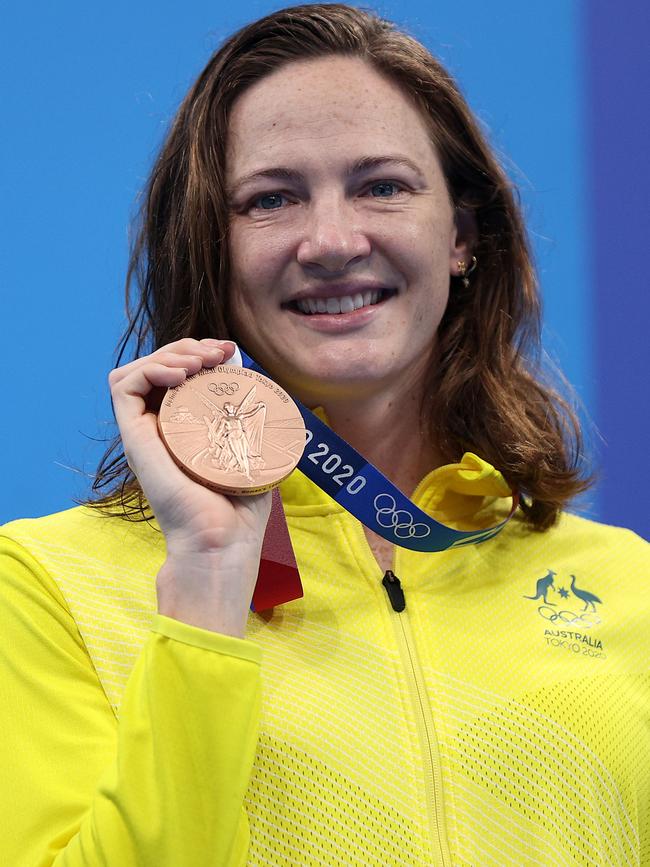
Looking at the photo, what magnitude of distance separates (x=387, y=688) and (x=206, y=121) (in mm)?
879

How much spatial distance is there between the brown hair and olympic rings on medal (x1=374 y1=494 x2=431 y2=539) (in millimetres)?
327

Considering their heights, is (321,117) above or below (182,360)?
above

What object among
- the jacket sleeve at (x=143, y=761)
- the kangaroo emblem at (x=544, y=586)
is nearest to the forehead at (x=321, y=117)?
the kangaroo emblem at (x=544, y=586)

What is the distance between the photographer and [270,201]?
181 cm

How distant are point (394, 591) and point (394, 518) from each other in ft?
0.32

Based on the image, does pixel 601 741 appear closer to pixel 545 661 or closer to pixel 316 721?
pixel 545 661

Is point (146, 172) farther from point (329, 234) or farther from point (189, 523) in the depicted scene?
point (189, 523)

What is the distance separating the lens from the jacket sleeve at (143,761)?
4.35 feet

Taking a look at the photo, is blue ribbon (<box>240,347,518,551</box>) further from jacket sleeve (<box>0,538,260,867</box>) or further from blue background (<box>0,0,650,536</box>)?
blue background (<box>0,0,650,536</box>)

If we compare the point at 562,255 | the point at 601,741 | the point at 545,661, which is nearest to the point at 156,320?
the point at 545,661

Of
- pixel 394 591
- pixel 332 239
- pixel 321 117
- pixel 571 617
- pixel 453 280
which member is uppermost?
pixel 321 117

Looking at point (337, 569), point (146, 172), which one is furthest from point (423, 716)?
point (146, 172)

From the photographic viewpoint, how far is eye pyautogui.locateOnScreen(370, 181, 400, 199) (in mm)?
1823

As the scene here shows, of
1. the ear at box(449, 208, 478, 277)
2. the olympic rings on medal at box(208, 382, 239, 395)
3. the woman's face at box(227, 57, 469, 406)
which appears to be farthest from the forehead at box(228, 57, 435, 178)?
the olympic rings on medal at box(208, 382, 239, 395)
